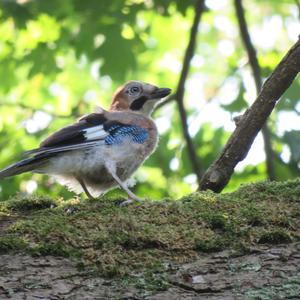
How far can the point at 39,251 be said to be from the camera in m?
3.83

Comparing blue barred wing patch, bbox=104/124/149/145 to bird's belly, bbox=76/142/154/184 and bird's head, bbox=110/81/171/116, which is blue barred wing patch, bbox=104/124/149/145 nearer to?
bird's belly, bbox=76/142/154/184

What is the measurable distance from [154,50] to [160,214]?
9.42m

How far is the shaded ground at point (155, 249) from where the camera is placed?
141 inches

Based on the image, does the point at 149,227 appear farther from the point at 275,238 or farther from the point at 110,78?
the point at 110,78

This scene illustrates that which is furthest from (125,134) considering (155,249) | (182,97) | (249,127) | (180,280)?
(180,280)

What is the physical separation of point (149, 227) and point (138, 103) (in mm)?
3618

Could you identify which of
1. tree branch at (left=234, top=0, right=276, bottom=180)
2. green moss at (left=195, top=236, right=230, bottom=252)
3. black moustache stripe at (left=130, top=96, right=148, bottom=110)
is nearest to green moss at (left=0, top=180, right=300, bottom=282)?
green moss at (left=195, top=236, right=230, bottom=252)

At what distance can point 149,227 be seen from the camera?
4.12m

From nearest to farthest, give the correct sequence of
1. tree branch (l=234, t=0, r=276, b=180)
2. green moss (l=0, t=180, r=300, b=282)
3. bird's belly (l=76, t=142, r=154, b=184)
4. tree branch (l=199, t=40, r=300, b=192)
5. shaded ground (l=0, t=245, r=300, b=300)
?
shaded ground (l=0, t=245, r=300, b=300) → green moss (l=0, t=180, r=300, b=282) → tree branch (l=199, t=40, r=300, b=192) → bird's belly (l=76, t=142, r=154, b=184) → tree branch (l=234, t=0, r=276, b=180)

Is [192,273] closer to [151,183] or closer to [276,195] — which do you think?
[276,195]

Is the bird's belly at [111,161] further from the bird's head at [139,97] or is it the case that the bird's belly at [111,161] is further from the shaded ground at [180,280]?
the shaded ground at [180,280]

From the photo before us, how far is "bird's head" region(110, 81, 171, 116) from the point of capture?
7629 millimetres

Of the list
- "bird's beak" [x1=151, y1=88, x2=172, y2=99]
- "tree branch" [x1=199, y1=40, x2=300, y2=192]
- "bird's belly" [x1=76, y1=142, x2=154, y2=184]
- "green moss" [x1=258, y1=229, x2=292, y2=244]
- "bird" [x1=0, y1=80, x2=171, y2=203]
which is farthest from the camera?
"bird's beak" [x1=151, y1=88, x2=172, y2=99]

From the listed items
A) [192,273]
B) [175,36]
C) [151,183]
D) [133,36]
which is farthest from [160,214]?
[175,36]
